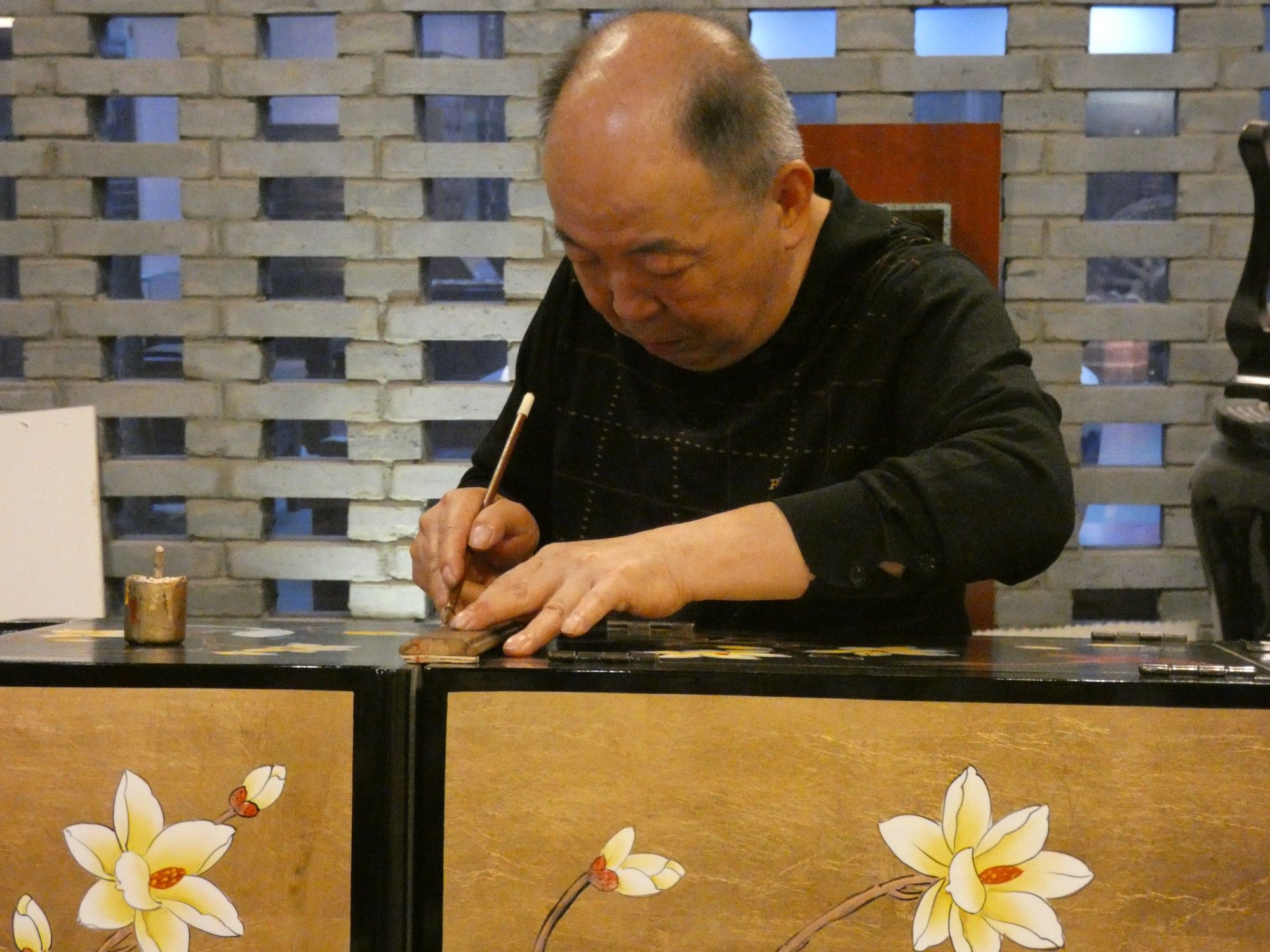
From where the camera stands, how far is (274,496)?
157 inches

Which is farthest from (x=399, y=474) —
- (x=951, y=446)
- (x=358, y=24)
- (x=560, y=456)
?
(x=951, y=446)

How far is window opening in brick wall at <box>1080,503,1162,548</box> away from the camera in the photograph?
405 cm

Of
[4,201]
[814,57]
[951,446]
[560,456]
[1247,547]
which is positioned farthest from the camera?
[4,201]

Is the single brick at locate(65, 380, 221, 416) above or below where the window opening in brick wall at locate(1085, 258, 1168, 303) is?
below

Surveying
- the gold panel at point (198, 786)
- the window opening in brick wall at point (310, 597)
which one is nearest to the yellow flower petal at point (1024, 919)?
the gold panel at point (198, 786)

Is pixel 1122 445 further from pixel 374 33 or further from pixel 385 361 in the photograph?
pixel 374 33

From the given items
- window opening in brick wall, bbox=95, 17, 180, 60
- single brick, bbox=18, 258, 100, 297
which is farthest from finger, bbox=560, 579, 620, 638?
window opening in brick wall, bbox=95, 17, 180, 60

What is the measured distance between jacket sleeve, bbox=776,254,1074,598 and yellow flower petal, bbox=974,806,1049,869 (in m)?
0.29

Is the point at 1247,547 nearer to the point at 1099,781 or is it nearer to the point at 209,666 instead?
the point at 1099,781

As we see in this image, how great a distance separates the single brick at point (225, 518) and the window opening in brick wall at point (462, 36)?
144 cm

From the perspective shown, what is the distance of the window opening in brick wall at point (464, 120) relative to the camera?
13.0 feet

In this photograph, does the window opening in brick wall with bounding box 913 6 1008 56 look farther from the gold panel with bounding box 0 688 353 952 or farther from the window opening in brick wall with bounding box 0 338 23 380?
the gold panel with bounding box 0 688 353 952

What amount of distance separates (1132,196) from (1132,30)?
1.54 ft

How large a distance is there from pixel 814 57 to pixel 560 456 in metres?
2.33
